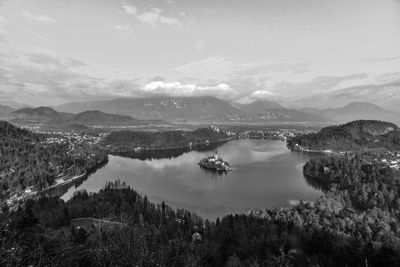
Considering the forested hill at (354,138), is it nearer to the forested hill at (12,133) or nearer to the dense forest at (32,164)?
the dense forest at (32,164)

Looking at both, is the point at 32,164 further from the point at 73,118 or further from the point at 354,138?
the point at 73,118

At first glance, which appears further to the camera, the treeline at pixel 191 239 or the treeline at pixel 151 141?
the treeline at pixel 151 141

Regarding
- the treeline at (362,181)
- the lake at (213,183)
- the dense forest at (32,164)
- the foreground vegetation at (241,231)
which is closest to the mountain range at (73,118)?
the dense forest at (32,164)

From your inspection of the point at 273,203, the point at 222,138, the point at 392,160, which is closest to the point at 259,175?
the point at 273,203

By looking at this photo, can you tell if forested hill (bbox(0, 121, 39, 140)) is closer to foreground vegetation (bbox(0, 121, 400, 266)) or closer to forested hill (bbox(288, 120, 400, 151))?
foreground vegetation (bbox(0, 121, 400, 266))

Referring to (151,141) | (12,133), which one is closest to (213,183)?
(151,141)

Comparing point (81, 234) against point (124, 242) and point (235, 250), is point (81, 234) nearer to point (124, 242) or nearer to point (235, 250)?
point (235, 250)
